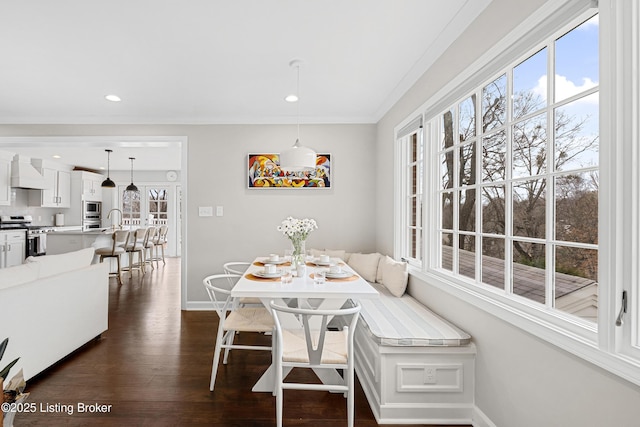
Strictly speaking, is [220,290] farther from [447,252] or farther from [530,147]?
[530,147]

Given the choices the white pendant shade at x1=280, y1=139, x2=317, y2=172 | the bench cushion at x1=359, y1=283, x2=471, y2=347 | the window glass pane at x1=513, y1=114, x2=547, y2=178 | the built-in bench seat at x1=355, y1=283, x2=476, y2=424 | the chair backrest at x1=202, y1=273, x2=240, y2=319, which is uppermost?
the white pendant shade at x1=280, y1=139, x2=317, y2=172

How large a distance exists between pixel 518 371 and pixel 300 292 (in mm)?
1236

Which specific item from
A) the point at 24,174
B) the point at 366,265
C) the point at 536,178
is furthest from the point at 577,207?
the point at 24,174

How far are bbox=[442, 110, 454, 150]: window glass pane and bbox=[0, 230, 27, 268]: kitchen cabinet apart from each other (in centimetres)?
757

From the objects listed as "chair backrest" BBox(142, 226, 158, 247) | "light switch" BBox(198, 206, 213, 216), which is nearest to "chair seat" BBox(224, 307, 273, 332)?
"light switch" BBox(198, 206, 213, 216)

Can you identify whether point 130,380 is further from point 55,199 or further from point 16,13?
point 55,199

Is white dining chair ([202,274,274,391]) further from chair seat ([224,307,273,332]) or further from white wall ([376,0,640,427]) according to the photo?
white wall ([376,0,640,427])

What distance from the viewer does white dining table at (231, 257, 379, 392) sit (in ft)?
6.75

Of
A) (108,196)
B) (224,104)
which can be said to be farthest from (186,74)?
(108,196)

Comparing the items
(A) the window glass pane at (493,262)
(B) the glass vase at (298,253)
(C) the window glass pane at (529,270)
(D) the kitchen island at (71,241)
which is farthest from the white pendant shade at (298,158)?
(D) the kitchen island at (71,241)

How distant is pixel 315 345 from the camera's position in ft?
6.28

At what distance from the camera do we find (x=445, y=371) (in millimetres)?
1921

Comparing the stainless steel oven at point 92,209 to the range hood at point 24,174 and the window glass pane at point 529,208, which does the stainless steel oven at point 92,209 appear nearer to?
the range hood at point 24,174

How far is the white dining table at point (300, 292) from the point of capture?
2.06 m
